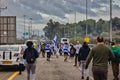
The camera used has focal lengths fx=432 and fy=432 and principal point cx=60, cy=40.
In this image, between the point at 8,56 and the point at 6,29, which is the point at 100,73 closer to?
the point at 8,56

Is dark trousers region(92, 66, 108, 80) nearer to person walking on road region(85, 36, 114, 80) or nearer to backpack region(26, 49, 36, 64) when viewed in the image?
person walking on road region(85, 36, 114, 80)

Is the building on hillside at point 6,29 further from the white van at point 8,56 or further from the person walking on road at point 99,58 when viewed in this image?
the person walking on road at point 99,58

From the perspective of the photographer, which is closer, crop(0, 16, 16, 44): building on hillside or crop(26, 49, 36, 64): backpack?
crop(26, 49, 36, 64): backpack

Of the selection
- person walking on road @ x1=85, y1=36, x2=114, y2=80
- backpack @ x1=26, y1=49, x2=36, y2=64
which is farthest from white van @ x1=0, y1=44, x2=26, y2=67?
person walking on road @ x1=85, y1=36, x2=114, y2=80

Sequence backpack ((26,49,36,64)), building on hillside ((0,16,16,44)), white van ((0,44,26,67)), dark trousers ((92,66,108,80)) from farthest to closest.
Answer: building on hillside ((0,16,16,44)) < white van ((0,44,26,67)) < backpack ((26,49,36,64)) < dark trousers ((92,66,108,80))

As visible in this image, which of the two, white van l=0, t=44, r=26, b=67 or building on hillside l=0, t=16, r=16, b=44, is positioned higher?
building on hillside l=0, t=16, r=16, b=44

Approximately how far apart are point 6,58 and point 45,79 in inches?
240

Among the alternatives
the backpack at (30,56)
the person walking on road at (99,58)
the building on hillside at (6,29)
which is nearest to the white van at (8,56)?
the backpack at (30,56)

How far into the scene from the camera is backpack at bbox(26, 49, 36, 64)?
1689 centimetres

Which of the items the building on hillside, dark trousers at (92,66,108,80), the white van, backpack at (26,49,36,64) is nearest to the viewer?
dark trousers at (92,66,108,80)

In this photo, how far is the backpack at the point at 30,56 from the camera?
16.9 metres

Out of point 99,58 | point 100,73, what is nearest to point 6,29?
point 99,58

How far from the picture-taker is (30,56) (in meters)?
16.9

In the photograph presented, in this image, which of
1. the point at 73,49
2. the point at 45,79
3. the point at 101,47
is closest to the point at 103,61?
the point at 101,47
